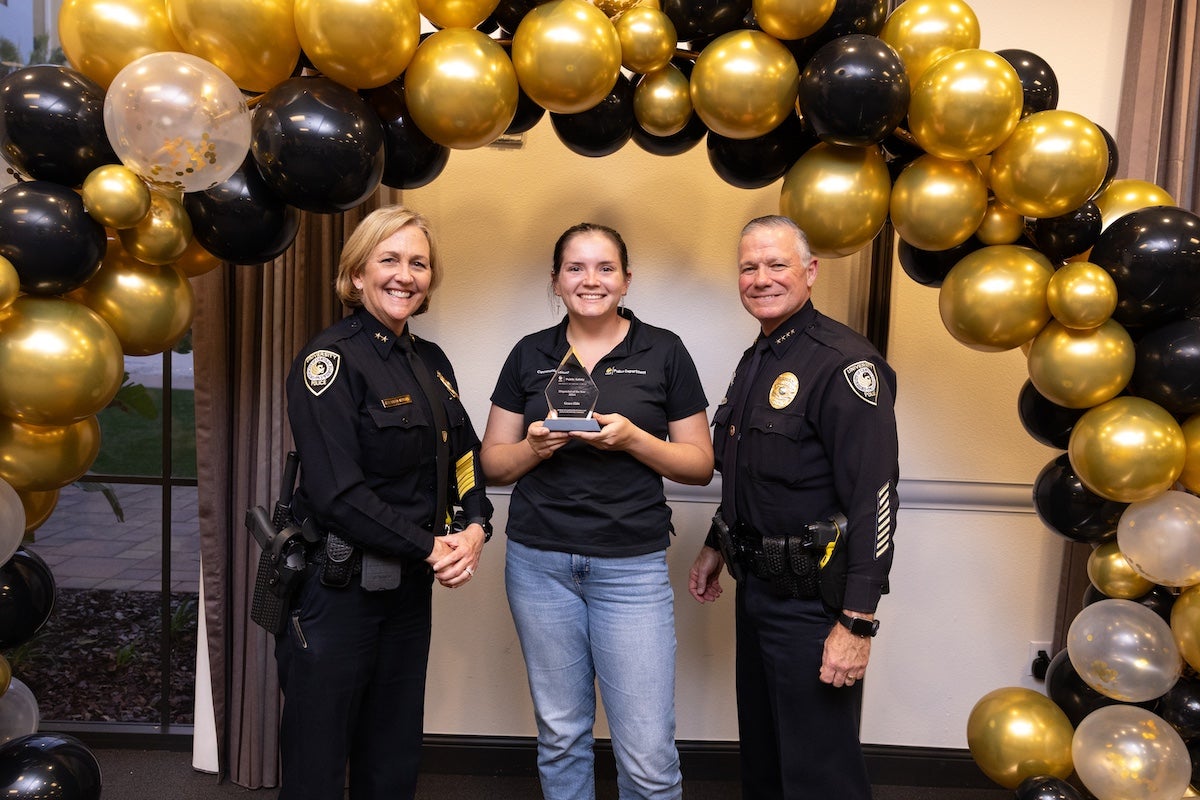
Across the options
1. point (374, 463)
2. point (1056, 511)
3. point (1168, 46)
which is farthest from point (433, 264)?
point (1168, 46)

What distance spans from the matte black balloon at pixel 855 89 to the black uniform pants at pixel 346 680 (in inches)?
50.3

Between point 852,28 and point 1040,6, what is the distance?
1.17m

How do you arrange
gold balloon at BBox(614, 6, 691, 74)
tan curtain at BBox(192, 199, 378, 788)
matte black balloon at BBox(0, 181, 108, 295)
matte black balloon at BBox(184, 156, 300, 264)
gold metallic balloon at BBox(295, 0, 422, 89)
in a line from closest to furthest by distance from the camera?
matte black balloon at BBox(0, 181, 108, 295)
gold metallic balloon at BBox(295, 0, 422, 89)
matte black balloon at BBox(184, 156, 300, 264)
gold balloon at BBox(614, 6, 691, 74)
tan curtain at BBox(192, 199, 378, 788)

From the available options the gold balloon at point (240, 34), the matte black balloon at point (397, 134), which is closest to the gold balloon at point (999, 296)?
the matte black balloon at point (397, 134)

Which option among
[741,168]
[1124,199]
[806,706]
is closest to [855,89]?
[741,168]

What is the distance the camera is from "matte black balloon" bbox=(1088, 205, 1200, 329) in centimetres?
155

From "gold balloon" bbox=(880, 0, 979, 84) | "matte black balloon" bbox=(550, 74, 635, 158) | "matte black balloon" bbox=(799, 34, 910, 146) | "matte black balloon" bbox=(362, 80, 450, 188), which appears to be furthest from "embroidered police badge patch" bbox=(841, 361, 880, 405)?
"matte black balloon" bbox=(362, 80, 450, 188)

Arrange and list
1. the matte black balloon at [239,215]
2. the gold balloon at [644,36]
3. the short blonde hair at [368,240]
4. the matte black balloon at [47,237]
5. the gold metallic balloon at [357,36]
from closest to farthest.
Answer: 1. the matte black balloon at [47,237]
2. the gold metallic balloon at [357,36]
3. the matte black balloon at [239,215]
4. the gold balloon at [644,36]
5. the short blonde hair at [368,240]

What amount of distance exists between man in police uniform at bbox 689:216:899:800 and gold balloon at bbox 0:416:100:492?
1320 mm

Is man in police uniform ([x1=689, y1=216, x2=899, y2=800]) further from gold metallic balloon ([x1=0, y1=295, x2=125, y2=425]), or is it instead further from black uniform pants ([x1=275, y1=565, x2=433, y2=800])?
gold metallic balloon ([x1=0, y1=295, x2=125, y2=425])

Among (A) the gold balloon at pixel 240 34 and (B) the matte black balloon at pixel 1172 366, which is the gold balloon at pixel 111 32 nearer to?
(A) the gold balloon at pixel 240 34

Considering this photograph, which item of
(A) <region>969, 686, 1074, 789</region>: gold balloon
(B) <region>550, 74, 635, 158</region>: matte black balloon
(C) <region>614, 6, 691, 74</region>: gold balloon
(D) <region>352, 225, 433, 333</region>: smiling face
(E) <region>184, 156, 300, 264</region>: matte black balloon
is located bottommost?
(A) <region>969, 686, 1074, 789</region>: gold balloon

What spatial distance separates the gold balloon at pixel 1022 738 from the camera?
1754mm

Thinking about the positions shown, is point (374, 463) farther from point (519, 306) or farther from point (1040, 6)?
point (1040, 6)
